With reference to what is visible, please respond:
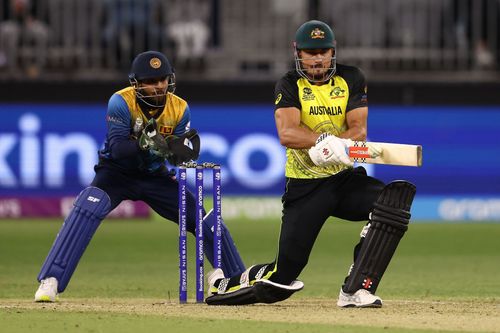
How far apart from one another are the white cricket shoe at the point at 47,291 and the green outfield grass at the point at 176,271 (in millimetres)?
95

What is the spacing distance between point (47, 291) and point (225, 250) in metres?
1.14

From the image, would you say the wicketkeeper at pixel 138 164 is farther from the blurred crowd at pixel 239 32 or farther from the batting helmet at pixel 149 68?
the blurred crowd at pixel 239 32

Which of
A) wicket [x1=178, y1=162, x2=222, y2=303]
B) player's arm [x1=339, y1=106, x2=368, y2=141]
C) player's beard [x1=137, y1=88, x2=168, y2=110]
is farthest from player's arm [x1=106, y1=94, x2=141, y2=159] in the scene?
player's arm [x1=339, y1=106, x2=368, y2=141]

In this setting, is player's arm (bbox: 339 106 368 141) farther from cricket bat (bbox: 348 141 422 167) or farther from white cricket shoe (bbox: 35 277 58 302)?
white cricket shoe (bbox: 35 277 58 302)

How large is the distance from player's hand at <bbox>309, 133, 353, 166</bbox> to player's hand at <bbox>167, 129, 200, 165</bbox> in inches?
33.9

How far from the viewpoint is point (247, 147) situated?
15.3m

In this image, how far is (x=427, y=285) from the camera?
916 cm

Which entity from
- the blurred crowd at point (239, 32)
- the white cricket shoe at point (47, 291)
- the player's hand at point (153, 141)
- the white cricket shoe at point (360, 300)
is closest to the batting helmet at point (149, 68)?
the player's hand at point (153, 141)

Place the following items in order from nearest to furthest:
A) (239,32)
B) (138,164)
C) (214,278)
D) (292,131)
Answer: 1. (292,131)
2. (214,278)
3. (138,164)
4. (239,32)

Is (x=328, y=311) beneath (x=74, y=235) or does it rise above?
beneath

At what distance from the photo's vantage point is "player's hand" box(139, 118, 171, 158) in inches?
285

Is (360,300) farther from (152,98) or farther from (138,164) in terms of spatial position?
(152,98)

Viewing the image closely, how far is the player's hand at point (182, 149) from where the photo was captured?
7.28 metres

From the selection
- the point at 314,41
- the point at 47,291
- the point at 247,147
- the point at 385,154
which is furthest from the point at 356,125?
the point at 247,147
